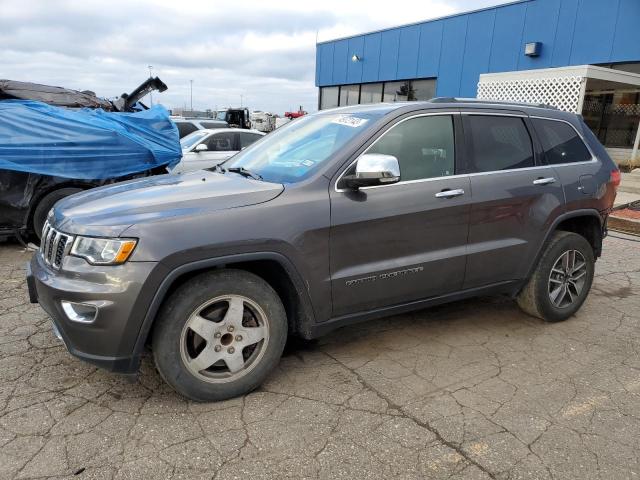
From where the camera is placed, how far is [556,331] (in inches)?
164

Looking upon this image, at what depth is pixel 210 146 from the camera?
982 cm

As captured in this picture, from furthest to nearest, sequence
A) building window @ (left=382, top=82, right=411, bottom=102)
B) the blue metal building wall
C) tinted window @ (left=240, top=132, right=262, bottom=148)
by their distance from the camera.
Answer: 1. building window @ (left=382, top=82, right=411, bottom=102)
2. the blue metal building wall
3. tinted window @ (left=240, top=132, right=262, bottom=148)

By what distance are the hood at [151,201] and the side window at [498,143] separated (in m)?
1.61

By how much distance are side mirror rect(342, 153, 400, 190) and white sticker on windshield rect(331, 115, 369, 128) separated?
1.36 feet

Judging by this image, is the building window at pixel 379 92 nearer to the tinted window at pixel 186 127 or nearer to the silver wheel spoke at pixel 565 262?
the tinted window at pixel 186 127

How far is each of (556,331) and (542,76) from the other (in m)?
11.2

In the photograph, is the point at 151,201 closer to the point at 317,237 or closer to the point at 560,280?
the point at 317,237

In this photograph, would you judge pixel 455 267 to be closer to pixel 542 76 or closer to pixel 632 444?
pixel 632 444

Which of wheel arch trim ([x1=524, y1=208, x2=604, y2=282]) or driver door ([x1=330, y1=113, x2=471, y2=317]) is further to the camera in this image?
wheel arch trim ([x1=524, y1=208, x2=604, y2=282])

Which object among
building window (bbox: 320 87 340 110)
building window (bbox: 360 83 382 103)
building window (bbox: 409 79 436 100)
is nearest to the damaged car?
building window (bbox: 409 79 436 100)

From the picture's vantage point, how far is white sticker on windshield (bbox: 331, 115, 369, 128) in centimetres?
344

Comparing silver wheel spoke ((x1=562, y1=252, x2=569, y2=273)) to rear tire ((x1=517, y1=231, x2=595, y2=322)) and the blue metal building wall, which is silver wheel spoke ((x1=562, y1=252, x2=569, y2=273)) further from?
the blue metal building wall

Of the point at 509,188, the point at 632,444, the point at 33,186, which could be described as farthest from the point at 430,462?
the point at 33,186

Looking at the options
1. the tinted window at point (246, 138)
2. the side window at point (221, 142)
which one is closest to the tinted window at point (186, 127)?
the tinted window at point (246, 138)
